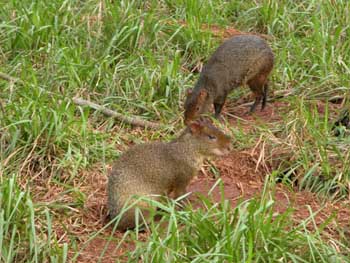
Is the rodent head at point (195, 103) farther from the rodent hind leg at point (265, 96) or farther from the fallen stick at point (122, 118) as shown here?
the rodent hind leg at point (265, 96)

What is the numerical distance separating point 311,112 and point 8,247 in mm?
3072

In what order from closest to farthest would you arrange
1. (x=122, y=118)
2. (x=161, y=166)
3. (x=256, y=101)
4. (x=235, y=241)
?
(x=235, y=241) < (x=161, y=166) < (x=122, y=118) < (x=256, y=101)

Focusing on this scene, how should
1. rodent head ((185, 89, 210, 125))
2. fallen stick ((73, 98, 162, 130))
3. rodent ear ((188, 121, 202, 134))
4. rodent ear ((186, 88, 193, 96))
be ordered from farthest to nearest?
rodent ear ((186, 88, 193, 96)) < rodent head ((185, 89, 210, 125)) < fallen stick ((73, 98, 162, 130)) < rodent ear ((188, 121, 202, 134))

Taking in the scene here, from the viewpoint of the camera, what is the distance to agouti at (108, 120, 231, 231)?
609cm

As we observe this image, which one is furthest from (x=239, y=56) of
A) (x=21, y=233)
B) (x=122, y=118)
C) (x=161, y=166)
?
(x=21, y=233)

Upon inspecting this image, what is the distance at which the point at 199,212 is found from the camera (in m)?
5.45

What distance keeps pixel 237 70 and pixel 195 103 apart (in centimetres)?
75

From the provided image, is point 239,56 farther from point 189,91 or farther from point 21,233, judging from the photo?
point 21,233

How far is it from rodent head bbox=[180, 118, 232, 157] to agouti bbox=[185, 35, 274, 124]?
1.71 m

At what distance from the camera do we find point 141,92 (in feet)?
26.4

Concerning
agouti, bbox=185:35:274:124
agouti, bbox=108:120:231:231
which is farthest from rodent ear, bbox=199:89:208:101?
agouti, bbox=108:120:231:231

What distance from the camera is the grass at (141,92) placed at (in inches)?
217

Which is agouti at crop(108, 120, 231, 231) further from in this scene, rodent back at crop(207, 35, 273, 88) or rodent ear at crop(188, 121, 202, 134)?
rodent back at crop(207, 35, 273, 88)

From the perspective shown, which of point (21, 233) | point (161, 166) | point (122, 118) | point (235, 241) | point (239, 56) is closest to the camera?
point (235, 241)
